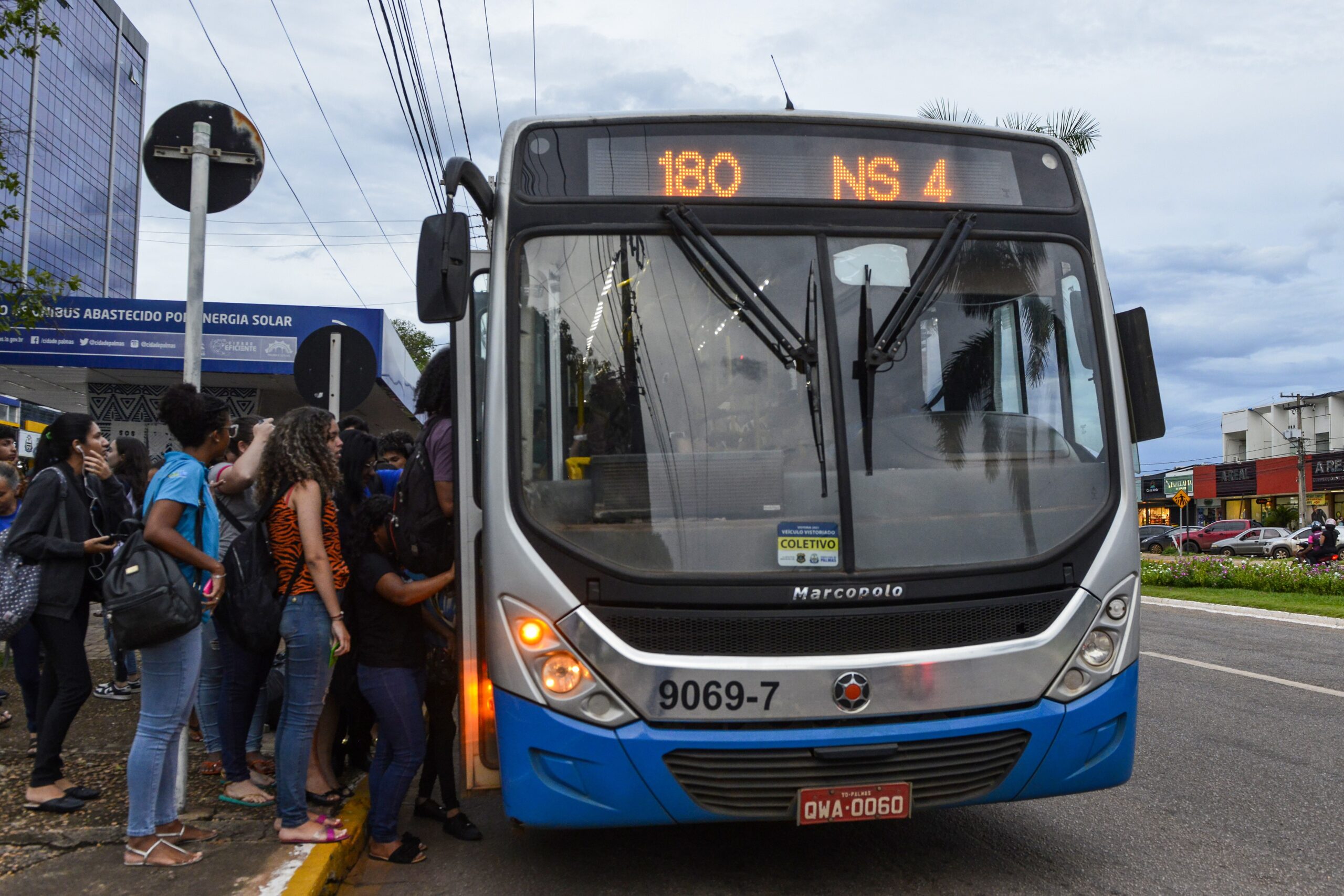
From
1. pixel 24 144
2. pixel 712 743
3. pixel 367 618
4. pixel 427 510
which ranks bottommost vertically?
pixel 712 743

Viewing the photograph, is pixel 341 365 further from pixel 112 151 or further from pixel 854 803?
pixel 112 151

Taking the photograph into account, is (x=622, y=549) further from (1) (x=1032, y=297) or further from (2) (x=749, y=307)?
(1) (x=1032, y=297)

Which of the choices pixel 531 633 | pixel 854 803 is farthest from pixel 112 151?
pixel 854 803

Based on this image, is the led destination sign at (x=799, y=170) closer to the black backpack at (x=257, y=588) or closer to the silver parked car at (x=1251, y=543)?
the black backpack at (x=257, y=588)

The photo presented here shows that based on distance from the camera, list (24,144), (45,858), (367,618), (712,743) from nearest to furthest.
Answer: (712,743) < (45,858) < (367,618) < (24,144)

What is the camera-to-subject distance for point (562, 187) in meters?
4.13

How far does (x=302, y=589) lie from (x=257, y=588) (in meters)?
0.21

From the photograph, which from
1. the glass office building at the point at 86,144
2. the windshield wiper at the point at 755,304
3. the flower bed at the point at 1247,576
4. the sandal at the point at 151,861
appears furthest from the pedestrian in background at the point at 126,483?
the glass office building at the point at 86,144

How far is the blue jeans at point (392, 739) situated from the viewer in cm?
441

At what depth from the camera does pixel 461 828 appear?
4918 millimetres

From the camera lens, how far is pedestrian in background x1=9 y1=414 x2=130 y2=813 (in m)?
4.74

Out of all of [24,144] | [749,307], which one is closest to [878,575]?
[749,307]

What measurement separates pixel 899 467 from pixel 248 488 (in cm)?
346

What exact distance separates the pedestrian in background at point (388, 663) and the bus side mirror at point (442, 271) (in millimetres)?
974
